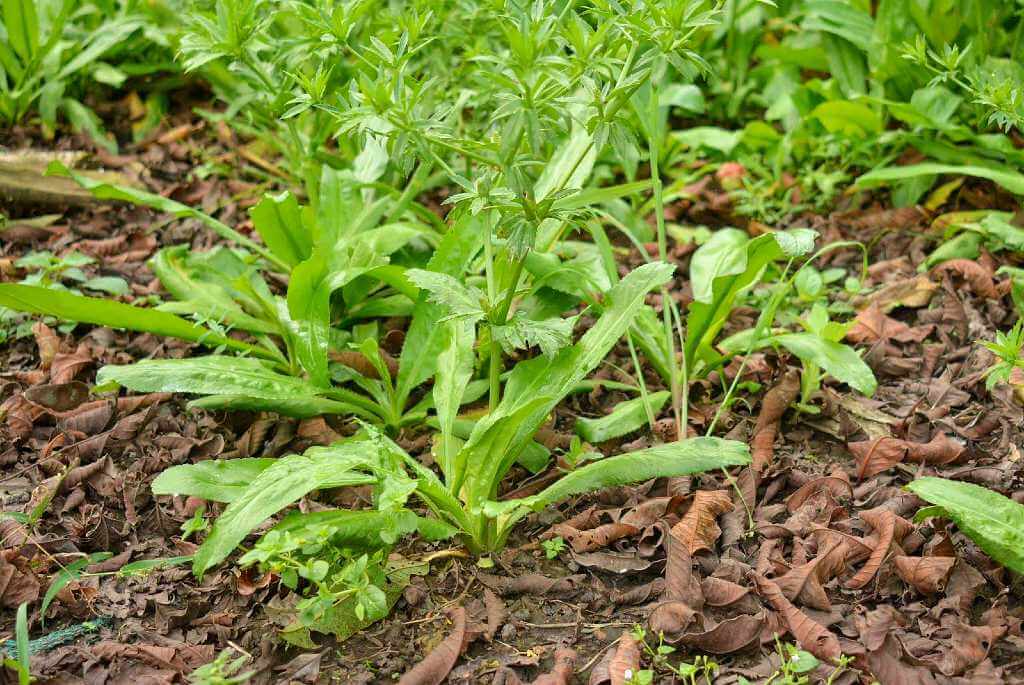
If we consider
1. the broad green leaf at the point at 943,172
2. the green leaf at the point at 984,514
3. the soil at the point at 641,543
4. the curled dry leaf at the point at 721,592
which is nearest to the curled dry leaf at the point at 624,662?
the soil at the point at 641,543

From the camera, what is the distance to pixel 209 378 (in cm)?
259

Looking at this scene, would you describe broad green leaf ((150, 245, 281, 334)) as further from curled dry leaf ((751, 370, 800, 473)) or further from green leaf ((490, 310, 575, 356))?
curled dry leaf ((751, 370, 800, 473))

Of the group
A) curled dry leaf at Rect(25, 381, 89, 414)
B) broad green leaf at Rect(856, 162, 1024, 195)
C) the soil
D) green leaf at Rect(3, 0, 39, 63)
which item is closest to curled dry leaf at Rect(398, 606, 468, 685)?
the soil

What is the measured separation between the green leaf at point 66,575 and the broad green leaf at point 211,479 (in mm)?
203

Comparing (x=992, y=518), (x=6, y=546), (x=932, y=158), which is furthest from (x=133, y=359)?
(x=932, y=158)

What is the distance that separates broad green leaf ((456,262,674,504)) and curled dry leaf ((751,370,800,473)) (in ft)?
1.94

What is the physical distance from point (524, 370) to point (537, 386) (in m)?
0.08

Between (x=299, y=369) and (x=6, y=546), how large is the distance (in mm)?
927

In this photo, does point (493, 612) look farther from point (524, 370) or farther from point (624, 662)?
point (524, 370)

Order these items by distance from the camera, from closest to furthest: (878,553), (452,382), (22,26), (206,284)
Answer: (878,553)
(452,382)
(206,284)
(22,26)

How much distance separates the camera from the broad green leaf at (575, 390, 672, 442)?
269 cm

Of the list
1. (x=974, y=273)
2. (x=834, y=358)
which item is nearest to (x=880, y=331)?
(x=974, y=273)

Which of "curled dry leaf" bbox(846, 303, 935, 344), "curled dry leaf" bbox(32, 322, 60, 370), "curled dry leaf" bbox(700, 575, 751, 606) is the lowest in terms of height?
"curled dry leaf" bbox(700, 575, 751, 606)

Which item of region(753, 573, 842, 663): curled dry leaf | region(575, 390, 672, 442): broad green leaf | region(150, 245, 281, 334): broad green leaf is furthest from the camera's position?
region(150, 245, 281, 334): broad green leaf
